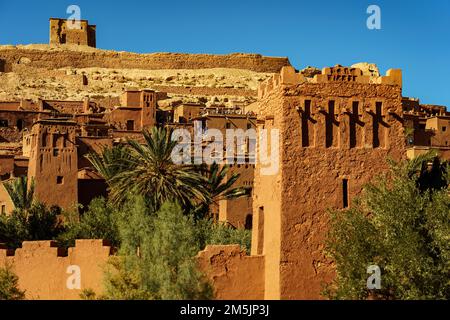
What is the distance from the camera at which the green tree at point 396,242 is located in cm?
A: 1823

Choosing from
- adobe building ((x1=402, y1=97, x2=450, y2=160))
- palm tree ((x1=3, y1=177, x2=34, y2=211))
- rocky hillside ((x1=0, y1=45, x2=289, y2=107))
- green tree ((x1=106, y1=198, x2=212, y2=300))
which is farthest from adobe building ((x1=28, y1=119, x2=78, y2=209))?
rocky hillside ((x1=0, y1=45, x2=289, y2=107))

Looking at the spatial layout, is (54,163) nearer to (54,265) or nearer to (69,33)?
(54,265)

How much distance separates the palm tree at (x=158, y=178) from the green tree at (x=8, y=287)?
951 centimetres

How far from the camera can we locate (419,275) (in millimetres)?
18219

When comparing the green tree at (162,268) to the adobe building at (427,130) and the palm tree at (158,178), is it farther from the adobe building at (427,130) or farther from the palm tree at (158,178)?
the adobe building at (427,130)

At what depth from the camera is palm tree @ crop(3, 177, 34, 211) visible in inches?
1474

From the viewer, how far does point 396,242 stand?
1870 cm

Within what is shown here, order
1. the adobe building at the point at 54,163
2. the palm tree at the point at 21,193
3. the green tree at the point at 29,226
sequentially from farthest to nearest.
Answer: the adobe building at the point at 54,163, the palm tree at the point at 21,193, the green tree at the point at 29,226

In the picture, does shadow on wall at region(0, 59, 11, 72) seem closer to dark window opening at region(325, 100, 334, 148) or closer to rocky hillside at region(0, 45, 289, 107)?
rocky hillside at region(0, 45, 289, 107)

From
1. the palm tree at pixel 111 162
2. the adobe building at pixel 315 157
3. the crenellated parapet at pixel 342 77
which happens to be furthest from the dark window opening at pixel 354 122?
the palm tree at pixel 111 162

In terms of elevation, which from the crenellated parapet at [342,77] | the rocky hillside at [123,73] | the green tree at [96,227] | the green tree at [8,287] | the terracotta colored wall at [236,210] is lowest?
the green tree at [8,287]

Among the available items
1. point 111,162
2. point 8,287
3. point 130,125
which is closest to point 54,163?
point 111,162

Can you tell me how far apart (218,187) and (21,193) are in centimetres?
763
